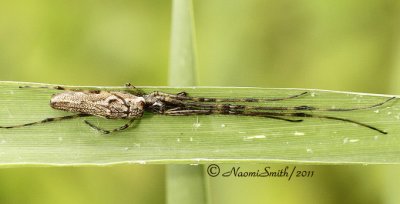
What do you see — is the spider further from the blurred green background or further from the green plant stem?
the blurred green background

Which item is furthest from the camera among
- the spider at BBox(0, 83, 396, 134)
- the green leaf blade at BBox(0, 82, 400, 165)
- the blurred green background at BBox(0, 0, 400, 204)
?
the blurred green background at BBox(0, 0, 400, 204)

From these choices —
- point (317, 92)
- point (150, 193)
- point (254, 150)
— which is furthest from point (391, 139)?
point (150, 193)

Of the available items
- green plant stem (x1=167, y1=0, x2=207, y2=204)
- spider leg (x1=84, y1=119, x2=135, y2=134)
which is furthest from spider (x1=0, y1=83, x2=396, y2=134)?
green plant stem (x1=167, y1=0, x2=207, y2=204)

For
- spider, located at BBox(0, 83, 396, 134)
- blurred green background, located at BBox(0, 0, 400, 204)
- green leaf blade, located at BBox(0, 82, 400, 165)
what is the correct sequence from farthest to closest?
blurred green background, located at BBox(0, 0, 400, 204) → spider, located at BBox(0, 83, 396, 134) → green leaf blade, located at BBox(0, 82, 400, 165)

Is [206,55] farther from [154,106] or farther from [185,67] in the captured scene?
[154,106]

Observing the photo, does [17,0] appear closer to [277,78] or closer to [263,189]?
[277,78]

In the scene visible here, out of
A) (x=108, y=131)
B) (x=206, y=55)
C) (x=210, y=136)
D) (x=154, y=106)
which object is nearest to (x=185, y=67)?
(x=154, y=106)
